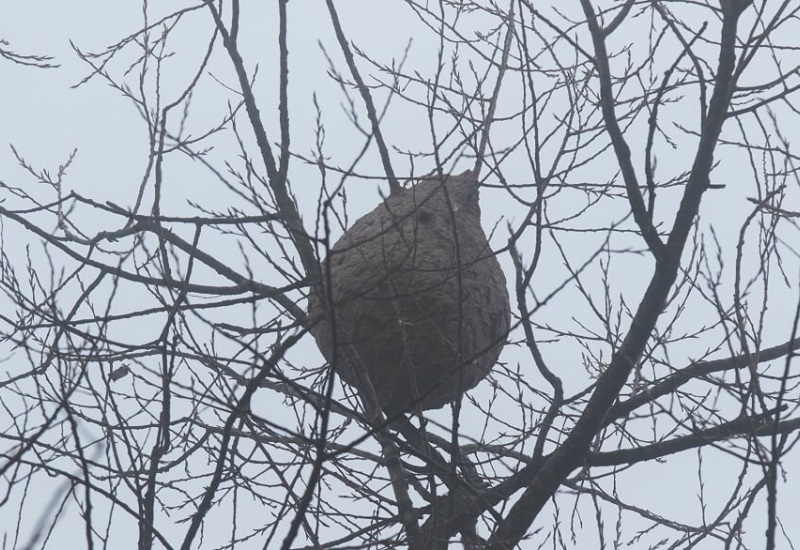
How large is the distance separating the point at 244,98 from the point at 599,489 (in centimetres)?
208

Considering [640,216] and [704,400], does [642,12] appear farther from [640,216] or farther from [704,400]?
[704,400]

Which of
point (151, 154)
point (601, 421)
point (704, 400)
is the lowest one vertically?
point (601, 421)

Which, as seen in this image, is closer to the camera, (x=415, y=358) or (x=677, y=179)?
(x=415, y=358)

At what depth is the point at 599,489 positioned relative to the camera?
3.96 metres

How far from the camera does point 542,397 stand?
4.18m

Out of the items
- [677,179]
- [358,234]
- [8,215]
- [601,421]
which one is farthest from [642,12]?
[8,215]

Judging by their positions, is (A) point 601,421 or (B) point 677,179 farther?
(B) point 677,179

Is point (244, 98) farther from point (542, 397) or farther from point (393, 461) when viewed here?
point (542, 397)

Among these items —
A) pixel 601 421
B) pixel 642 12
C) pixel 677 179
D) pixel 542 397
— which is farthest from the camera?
pixel 677 179

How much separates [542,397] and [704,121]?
5.41ft

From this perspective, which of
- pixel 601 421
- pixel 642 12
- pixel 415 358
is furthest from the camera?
pixel 642 12

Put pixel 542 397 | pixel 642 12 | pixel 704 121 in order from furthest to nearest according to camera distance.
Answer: pixel 542 397 → pixel 642 12 → pixel 704 121

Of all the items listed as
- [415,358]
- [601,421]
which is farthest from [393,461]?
[601,421]

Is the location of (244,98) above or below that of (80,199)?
above
